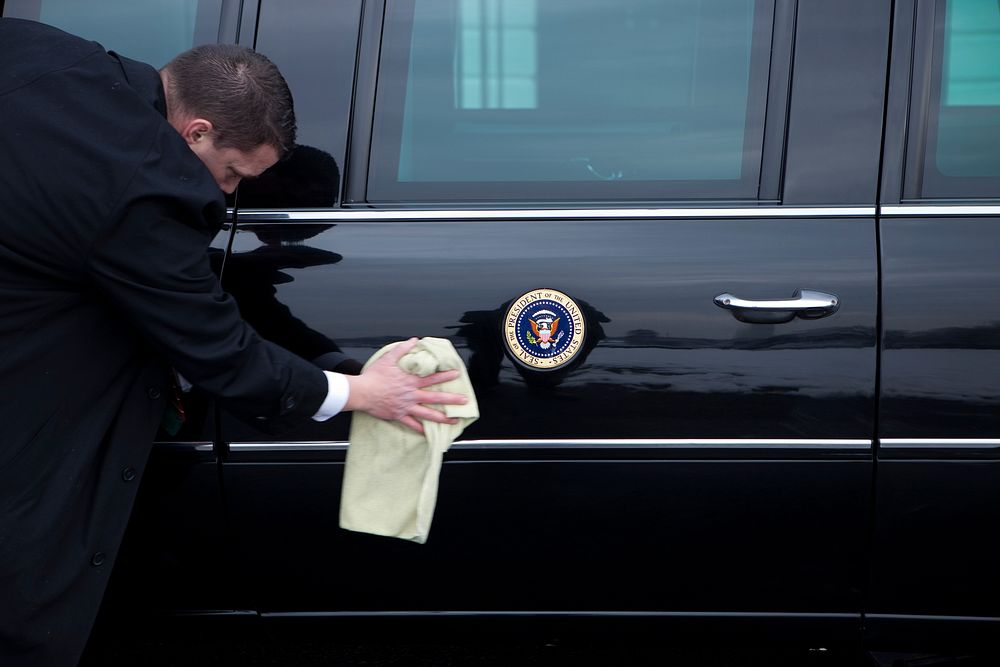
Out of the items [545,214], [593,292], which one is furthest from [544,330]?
[545,214]

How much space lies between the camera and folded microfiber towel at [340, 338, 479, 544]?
5.39 feet

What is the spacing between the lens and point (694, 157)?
1.83 meters

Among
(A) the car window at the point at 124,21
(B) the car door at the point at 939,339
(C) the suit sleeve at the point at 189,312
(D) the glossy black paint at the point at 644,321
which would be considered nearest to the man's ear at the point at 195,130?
(C) the suit sleeve at the point at 189,312

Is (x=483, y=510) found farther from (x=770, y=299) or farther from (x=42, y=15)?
(x=42, y=15)

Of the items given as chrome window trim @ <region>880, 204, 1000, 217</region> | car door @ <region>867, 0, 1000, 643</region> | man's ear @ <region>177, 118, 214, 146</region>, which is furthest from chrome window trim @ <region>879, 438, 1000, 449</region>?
man's ear @ <region>177, 118, 214, 146</region>

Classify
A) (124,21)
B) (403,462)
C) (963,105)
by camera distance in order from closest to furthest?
(403,462) < (963,105) < (124,21)

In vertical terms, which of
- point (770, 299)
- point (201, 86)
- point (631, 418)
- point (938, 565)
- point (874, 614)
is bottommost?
point (874, 614)

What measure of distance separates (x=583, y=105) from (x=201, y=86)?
28.2 inches

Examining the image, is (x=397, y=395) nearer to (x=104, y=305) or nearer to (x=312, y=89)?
(x=104, y=305)

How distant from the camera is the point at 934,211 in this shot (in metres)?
1.73

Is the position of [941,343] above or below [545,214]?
below

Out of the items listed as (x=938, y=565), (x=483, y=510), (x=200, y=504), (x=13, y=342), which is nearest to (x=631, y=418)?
(x=483, y=510)

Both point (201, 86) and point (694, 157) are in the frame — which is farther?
point (694, 157)

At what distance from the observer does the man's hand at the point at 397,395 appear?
5.28 ft
